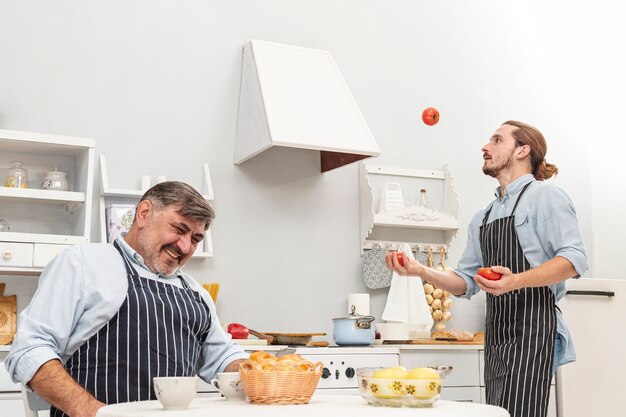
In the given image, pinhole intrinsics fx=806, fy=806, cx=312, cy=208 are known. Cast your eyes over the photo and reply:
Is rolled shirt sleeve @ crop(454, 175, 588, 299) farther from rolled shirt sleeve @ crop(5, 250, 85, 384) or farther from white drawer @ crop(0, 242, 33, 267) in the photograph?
white drawer @ crop(0, 242, 33, 267)

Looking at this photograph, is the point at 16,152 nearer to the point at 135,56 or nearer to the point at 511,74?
the point at 135,56

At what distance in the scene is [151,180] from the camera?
3.96m

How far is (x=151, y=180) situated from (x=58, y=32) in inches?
32.7

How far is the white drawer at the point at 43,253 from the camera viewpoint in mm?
3373

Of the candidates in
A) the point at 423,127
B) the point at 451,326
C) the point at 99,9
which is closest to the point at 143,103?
the point at 99,9

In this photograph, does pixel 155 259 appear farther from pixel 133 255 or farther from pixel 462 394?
pixel 462 394

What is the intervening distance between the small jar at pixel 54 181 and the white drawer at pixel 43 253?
28cm

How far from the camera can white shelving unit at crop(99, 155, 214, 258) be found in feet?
12.3

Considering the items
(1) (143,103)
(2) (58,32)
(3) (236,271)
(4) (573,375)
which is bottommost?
(4) (573,375)

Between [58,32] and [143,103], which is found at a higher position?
[58,32]

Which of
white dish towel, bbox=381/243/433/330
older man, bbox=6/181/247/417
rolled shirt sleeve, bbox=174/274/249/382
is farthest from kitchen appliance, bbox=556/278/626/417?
older man, bbox=6/181/247/417

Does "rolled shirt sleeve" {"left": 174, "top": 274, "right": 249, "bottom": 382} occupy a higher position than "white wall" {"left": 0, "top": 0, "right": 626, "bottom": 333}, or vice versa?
"white wall" {"left": 0, "top": 0, "right": 626, "bottom": 333}

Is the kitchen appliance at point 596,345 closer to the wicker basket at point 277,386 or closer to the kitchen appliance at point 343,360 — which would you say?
the kitchen appliance at point 343,360

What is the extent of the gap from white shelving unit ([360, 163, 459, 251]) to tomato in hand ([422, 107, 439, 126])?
0.93ft
